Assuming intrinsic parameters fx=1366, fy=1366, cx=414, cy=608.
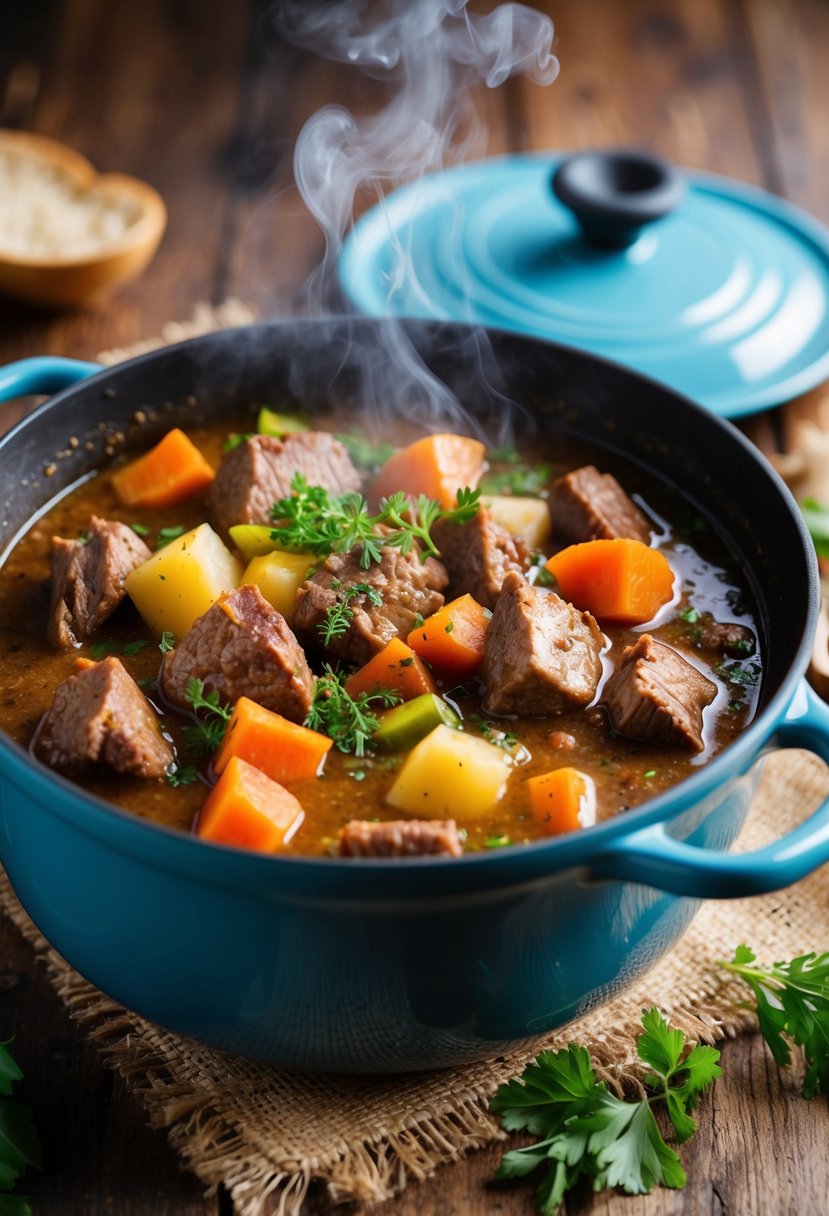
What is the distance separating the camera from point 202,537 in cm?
323

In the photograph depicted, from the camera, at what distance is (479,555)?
3209 millimetres

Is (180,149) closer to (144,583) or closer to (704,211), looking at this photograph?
(704,211)

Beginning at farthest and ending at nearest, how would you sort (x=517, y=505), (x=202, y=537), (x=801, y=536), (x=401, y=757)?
(x=517, y=505) < (x=202, y=537) < (x=801, y=536) < (x=401, y=757)

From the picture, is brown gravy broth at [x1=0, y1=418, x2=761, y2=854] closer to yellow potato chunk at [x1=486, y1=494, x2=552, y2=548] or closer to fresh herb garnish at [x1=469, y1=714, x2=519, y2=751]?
fresh herb garnish at [x1=469, y1=714, x2=519, y2=751]

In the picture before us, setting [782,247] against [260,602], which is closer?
[260,602]

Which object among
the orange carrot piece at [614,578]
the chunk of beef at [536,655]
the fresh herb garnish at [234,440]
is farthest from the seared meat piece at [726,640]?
the fresh herb garnish at [234,440]

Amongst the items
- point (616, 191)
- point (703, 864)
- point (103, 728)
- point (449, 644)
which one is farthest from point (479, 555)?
point (616, 191)

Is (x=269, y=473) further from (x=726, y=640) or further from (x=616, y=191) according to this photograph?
(x=616, y=191)

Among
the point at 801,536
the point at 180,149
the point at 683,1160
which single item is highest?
the point at 801,536

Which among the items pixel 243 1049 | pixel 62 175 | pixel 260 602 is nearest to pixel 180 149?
pixel 62 175

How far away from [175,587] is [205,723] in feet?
1.36

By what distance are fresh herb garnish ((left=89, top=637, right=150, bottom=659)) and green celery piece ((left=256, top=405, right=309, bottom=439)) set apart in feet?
2.81

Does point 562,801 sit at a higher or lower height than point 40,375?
lower

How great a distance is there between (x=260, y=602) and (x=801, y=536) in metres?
1.19
